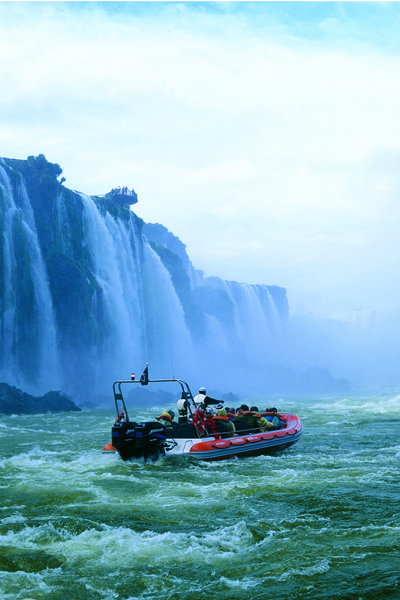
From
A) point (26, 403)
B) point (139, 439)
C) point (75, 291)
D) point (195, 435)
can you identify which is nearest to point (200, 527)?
point (139, 439)

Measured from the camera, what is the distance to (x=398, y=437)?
65.4 ft

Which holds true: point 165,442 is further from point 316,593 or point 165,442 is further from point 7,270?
point 7,270

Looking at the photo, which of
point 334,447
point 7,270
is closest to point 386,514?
point 334,447

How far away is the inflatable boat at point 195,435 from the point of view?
13617mm

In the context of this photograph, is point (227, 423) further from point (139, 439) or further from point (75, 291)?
point (75, 291)

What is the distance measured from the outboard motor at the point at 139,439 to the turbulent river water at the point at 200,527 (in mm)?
342

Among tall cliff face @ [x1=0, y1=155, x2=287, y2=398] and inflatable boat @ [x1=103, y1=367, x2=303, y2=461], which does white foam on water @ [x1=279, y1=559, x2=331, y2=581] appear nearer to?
inflatable boat @ [x1=103, y1=367, x2=303, y2=461]

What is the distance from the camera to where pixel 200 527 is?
30.1 ft

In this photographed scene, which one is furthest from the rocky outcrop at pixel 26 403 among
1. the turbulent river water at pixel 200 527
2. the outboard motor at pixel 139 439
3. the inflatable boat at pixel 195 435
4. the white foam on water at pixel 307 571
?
the white foam on water at pixel 307 571

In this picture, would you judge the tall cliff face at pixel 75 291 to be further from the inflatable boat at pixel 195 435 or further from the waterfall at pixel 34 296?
the inflatable boat at pixel 195 435


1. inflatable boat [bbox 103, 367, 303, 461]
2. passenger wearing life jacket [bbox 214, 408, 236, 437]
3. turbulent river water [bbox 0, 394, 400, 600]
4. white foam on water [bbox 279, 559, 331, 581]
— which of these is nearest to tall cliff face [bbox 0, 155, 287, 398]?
inflatable boat [bbox 103, 367, 303, 461]

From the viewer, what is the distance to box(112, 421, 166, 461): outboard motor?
13422 millimetres

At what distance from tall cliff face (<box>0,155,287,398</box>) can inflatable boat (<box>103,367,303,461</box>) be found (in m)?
16.1

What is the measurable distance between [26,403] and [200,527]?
25765 millimetres
